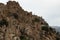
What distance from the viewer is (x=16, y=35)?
64.2m

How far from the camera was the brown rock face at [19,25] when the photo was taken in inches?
2488

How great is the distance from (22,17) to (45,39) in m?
7.19

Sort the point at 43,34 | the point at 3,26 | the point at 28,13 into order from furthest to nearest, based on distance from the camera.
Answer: the point at 28,13 → the point at 43,34 → the point at 3,26

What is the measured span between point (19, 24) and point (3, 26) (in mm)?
5582

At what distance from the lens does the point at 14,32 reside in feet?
211

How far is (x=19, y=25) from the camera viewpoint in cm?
6825

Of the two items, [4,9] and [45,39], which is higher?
[4,9]

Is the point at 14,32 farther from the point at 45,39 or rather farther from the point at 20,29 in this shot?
the point at 45,39

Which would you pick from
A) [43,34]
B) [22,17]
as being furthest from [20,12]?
[43,34]

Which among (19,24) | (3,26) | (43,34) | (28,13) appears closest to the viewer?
(3,26)

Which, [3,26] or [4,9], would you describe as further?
[4,9]

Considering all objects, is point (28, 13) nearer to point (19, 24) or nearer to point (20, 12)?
point (20, 12)

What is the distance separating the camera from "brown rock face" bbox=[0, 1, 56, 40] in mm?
63197

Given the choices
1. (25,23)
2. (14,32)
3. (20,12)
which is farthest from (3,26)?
(20,12)
